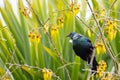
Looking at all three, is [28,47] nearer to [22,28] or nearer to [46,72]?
[22,28]

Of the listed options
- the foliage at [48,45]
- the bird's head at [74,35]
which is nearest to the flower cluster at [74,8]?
the bird's head at [74,35]

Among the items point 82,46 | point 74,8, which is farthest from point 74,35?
point 74,8

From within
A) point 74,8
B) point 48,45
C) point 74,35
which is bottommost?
point 48,45

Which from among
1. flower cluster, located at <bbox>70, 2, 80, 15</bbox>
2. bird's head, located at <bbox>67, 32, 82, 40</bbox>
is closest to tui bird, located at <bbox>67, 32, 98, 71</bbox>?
bird's head, located at <bbox>67, 32, 82, 40</bbox>

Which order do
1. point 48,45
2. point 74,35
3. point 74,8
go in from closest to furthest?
point 74,8
point 74,35
point 48,45

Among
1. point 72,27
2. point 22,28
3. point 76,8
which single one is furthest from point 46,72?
point 22,28

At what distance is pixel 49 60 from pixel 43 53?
14 centimetres

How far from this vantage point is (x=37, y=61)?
174 inches

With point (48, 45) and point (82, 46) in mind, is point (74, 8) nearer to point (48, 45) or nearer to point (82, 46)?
point (82, 46)

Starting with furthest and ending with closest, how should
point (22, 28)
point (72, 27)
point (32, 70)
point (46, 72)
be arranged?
1. point (22, 28)
2. point (72, 27)
3. point (32, 70)
4. point (46, 72)

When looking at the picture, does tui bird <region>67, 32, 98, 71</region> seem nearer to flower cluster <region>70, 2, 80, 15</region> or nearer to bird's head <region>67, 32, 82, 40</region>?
bird's head <region>67, 32, 82, 40</region>

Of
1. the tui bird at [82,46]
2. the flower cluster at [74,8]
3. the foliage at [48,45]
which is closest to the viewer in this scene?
the flower cluster at [74,8]

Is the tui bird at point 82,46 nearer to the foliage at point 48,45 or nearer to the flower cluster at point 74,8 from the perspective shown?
the foliage at point 48,45

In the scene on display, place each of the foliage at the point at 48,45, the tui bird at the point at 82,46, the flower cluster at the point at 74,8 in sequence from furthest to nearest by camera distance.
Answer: the foliage at the point at 48,45 < the tui bird at the point at 82,46 < the flower cluster at the point at 74,8
